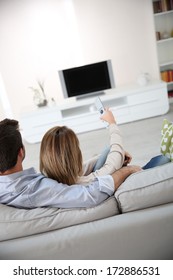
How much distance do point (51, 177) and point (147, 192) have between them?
442 mm

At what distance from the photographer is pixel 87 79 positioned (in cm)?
411

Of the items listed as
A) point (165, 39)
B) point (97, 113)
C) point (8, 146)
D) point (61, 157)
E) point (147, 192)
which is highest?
point (165, 39)

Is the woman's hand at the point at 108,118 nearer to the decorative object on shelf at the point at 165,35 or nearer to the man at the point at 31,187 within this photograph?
the man at the point at 31,187

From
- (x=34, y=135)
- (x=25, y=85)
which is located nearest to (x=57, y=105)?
(x=34, y=135)

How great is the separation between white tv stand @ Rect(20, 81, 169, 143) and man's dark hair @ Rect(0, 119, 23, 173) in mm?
2909

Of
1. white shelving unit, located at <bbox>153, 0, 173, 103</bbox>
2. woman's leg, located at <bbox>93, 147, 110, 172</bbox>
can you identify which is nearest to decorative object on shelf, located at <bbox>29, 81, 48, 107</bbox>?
white shelving unit, located at <bbox>153, 0, 173, 103</bbox>

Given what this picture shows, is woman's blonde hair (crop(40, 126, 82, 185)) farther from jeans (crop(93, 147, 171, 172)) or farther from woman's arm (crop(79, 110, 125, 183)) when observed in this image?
jeans (crop(93, 147, 171, 172))

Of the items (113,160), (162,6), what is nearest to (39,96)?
(162,6)

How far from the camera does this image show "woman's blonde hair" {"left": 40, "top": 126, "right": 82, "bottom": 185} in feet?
3.78

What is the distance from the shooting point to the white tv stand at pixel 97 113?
398cm

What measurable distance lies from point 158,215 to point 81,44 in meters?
3.88

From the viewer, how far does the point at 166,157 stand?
4.85 feet

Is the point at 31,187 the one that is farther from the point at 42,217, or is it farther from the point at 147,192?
the point at 147,192
